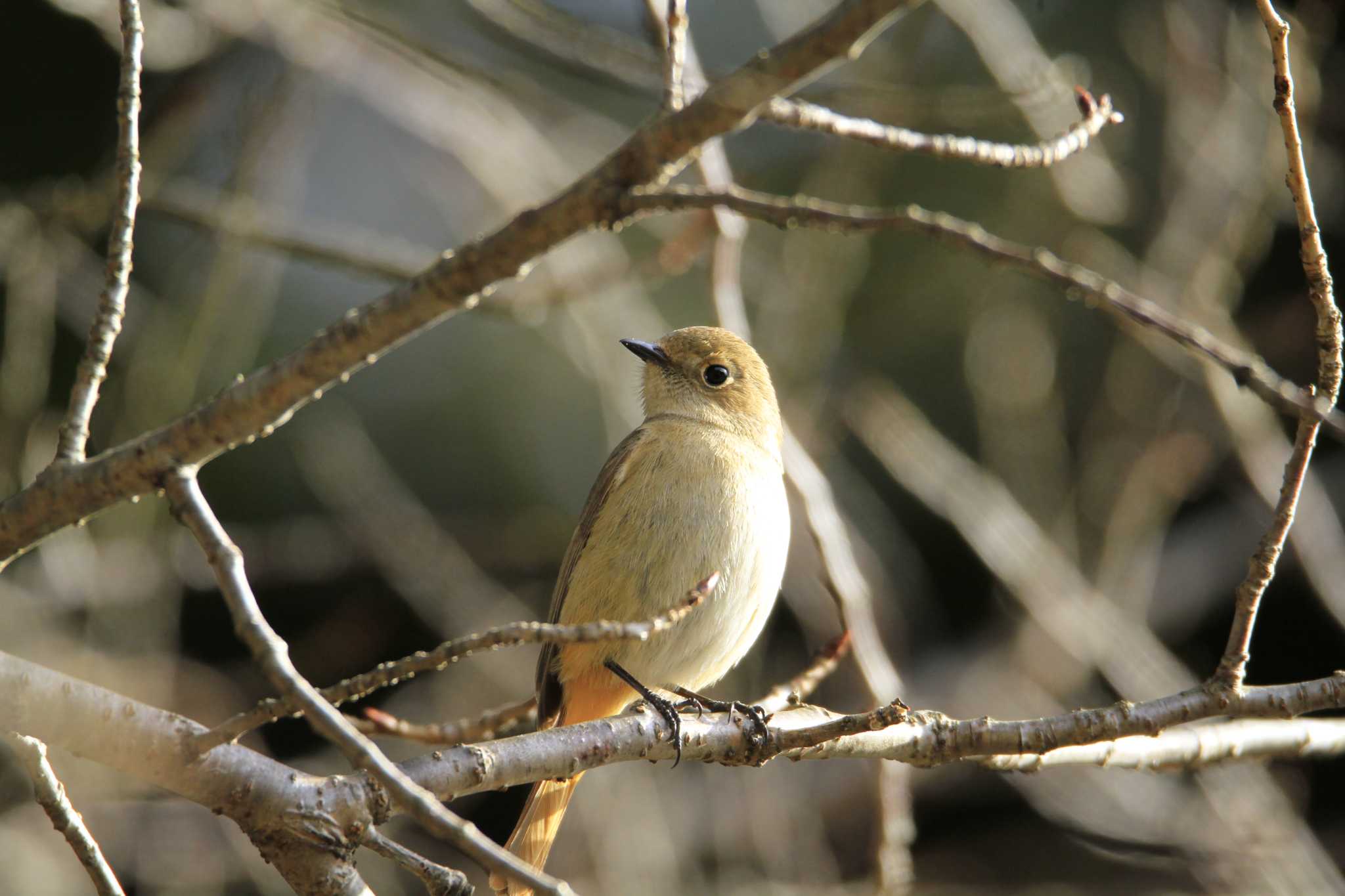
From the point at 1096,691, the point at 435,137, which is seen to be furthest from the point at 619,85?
the point at 1096,691

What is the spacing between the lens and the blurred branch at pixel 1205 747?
3.36 m

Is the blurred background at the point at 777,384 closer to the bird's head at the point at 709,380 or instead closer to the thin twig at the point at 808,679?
the bird's head at the point at 709,380

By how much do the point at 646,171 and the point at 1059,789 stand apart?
485 centimetres

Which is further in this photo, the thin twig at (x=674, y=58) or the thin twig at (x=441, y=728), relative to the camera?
the thin twig at (x=441, y=728)

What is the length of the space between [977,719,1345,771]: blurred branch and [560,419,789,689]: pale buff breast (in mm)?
1115

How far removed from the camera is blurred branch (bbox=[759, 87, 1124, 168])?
2213 millimetres

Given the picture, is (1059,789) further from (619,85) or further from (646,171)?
(646,171)

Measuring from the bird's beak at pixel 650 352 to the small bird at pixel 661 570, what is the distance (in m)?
0.51

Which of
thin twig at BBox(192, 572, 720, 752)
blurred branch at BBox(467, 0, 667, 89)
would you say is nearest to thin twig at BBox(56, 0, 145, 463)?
thin twig at BBox(192, 572, 720, 752)

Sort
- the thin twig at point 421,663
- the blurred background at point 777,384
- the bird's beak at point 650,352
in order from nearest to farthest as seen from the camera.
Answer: the thin twig at point 421,663, the bird's beak at point 650,352, the blurred background at point 777,384

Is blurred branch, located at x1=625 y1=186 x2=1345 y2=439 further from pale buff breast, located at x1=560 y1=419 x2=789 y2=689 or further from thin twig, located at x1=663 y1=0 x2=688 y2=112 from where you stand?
pale buff breast, located at x1=560 y1=419 x2=789 y2=689

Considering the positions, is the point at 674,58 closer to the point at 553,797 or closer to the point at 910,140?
the point at 910,140

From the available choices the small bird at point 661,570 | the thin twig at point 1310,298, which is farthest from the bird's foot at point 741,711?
the thin twig at point 1310,298

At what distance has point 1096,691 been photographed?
288 inches
